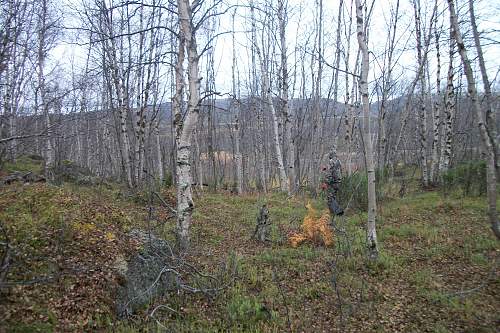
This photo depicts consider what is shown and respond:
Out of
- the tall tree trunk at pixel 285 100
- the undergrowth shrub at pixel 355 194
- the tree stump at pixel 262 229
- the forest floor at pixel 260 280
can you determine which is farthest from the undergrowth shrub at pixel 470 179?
the tree stump at pixel 262 229

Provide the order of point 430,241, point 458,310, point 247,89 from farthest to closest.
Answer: point 247,89
point 430,241
point 458,310

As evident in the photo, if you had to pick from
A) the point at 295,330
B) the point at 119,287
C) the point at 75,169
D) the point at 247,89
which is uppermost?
the point at 247,89

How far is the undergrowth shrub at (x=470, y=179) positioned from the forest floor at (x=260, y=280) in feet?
12.0

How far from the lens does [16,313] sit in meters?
3.53

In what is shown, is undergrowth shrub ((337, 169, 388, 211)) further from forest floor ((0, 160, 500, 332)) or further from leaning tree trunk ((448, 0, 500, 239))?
leaning tree trunk ((448, 0, 500, 239))

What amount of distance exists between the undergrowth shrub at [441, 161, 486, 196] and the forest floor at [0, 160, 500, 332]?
144 inches

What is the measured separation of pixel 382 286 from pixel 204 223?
4998mm

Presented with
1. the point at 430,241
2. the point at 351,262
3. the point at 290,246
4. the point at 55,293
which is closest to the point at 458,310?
the point at 351,262

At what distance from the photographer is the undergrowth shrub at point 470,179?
1069 centimetres

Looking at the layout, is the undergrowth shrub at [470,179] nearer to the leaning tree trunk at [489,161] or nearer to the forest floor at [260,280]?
the forest floor at [260,280]

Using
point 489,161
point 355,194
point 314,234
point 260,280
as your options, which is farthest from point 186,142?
point 355,194

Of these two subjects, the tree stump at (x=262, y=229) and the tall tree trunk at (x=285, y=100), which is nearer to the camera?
the tree stump at (x=262, y=229)

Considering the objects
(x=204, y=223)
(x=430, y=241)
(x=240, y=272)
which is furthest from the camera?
(x=204, y=223)

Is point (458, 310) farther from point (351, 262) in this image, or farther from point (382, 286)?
point (351, 262)
